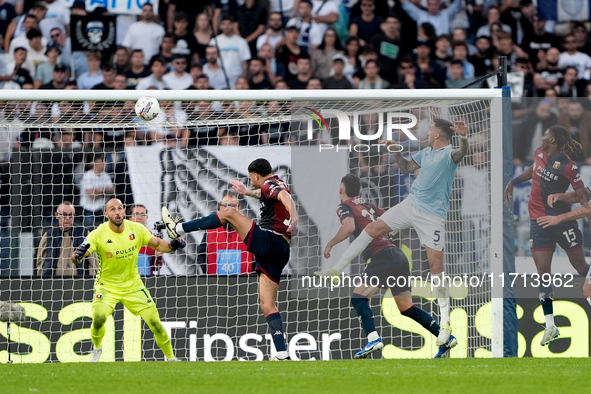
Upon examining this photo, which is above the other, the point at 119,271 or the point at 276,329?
the point at 119,271

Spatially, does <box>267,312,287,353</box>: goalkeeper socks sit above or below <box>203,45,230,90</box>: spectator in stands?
below

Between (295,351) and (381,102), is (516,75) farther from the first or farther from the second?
(295,351)

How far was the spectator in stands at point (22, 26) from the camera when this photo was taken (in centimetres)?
1319

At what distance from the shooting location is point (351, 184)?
8984mm

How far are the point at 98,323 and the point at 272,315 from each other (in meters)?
1.88

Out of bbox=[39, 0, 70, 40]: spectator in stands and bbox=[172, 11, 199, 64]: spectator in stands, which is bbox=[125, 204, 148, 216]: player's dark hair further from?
bbox=[39, 0, 70, 40]: spectator in stands

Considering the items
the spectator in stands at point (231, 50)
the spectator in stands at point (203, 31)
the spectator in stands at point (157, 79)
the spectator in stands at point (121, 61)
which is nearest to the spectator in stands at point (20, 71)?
the spectator in stands at point (121, 61)

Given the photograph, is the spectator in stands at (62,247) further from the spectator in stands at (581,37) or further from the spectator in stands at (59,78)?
the spectator in stands at (581,37)

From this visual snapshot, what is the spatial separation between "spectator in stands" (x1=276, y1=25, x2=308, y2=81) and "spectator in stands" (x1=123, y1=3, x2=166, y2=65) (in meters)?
1.99

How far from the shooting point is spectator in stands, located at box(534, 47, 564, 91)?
43.5ft

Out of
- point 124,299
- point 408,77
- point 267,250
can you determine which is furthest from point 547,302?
point 408,77

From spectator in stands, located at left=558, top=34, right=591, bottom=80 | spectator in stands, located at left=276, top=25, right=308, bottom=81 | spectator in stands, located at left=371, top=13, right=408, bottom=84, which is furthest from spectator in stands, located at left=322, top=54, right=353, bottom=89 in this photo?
spectator in stands, located at left=558, top=34, right=591, bottom=80

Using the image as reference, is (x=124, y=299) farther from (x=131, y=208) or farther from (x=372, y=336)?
(x=372, y=336)

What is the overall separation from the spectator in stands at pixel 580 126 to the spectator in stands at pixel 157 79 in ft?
20.8
